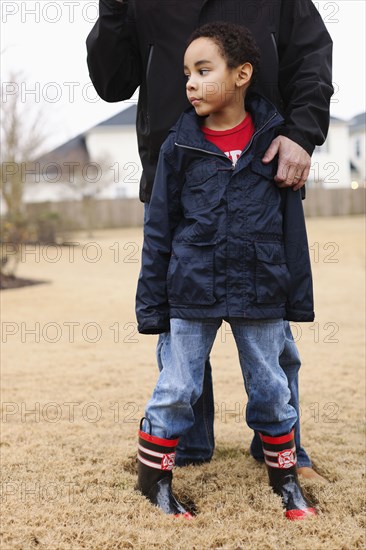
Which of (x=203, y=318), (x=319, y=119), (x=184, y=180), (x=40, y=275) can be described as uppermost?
(x=319, y=119)

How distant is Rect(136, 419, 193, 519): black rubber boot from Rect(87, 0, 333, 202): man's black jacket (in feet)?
3.12

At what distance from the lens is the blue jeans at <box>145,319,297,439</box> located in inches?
97.0

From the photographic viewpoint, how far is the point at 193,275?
7.79 feet

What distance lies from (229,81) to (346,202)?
2930 cm

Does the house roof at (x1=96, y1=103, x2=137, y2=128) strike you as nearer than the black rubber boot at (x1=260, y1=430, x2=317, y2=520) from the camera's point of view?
No

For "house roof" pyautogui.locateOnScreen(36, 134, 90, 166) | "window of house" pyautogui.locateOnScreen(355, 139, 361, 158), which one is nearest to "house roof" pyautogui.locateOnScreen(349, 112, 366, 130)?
"window of house" pyautogui.locateOnScreen(355, 139, 361, 158)

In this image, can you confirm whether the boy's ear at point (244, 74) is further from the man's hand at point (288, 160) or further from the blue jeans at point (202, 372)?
the blue jeans at point (202, 372)

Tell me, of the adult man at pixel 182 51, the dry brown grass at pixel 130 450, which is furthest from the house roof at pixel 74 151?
the adult man at pixel 182 51

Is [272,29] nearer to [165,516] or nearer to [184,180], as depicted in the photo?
[184,180]

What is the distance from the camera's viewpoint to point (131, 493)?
2.64m

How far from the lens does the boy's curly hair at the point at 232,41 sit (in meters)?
2.41

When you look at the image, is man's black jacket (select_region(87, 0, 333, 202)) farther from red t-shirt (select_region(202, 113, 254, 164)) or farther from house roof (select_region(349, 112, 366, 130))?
house roof (select_region(349, 112, 366, 130))

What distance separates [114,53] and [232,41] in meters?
0.47

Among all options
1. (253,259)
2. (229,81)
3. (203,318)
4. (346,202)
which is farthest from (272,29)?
(346,202)
